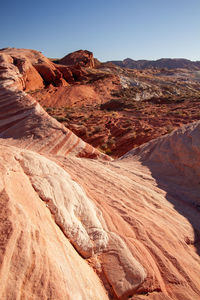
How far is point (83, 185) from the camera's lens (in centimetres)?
423

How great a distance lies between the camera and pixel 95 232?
2992mm

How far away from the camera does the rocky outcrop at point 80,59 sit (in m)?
49.4

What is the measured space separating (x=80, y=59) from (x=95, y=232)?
53.0 metres

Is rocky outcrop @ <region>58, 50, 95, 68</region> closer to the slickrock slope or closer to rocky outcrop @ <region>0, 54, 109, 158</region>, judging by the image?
rocky outcrop @ <region>0, 54, 109, 158</region>

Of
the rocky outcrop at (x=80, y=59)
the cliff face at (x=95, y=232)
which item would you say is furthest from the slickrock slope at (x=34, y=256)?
the rocky outcrop at (x=80, y=59)

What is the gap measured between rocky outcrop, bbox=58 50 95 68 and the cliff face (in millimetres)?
48877

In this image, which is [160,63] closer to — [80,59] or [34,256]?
[80,59]

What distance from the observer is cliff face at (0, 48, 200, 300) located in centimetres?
196

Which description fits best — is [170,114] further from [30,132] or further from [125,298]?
[125,298]

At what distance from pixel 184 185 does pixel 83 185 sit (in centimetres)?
314

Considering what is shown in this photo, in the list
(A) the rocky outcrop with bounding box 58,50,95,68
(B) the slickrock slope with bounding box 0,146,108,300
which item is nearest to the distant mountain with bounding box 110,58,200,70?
(A) the rocky outcrop with bounding box 58,50,95,68

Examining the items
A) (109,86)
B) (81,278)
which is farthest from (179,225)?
(109,86)

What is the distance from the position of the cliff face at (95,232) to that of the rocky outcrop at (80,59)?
4888 centimetres

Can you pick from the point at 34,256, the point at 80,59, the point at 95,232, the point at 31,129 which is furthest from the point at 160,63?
the point at 34,256
